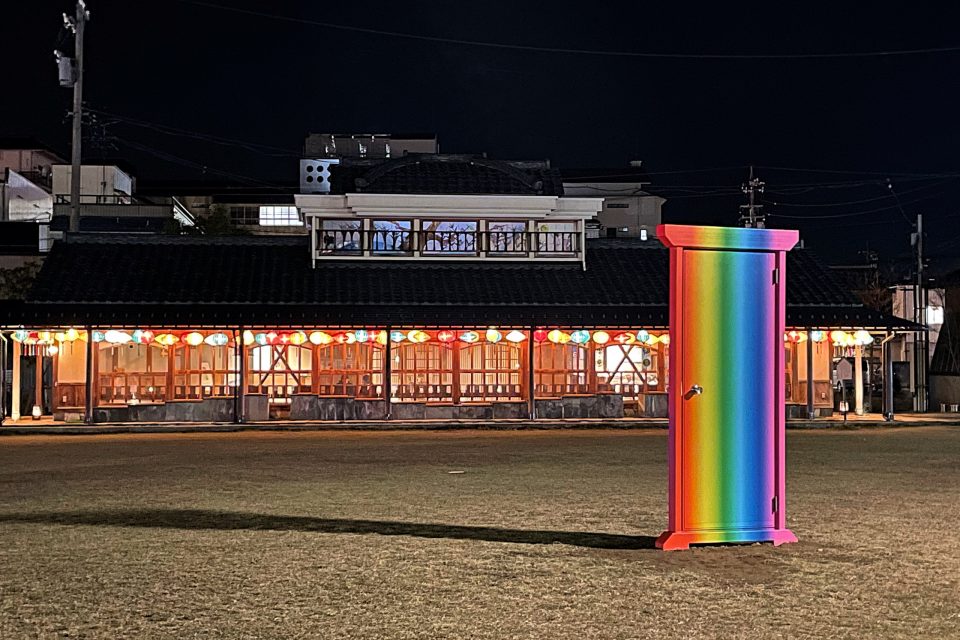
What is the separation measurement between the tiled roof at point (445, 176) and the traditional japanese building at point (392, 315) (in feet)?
0.17

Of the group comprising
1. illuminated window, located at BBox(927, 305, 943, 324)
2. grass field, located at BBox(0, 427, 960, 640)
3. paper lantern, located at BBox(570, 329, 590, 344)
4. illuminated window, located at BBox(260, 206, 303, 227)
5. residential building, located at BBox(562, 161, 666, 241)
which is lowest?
grass field, located at BBox(0, 427, 960, 640)

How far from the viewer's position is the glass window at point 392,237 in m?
29.2

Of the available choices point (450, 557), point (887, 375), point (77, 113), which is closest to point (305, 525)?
point (450, 557)

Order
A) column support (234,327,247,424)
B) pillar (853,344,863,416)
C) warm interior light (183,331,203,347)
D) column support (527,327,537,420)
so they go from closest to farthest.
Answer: column support (234,327,247,424), warm interior light (183,331,203,347), column support (527,327,537,420), pillar (853,344,863,416)

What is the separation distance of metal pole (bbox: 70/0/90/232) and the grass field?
17.0 meters

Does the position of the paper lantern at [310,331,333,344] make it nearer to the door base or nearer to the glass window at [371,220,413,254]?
the glass window at [371,220,413,254]

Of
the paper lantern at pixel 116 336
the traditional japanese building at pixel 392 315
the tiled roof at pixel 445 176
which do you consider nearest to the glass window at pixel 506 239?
the traditional japanese building at pixel 392 315

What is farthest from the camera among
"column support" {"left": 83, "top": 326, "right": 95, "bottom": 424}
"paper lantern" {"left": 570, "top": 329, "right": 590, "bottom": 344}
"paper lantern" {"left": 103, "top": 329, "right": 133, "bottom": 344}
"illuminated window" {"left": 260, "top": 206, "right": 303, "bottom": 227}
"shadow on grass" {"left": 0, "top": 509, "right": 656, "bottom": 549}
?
"illuminated window" {"left": 260, "top": 206, "right": 303, "bottom": 227}

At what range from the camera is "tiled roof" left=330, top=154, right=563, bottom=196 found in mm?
29156

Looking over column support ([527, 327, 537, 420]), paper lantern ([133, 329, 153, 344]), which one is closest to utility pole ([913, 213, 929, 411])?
column support ([527, 327, 537, 420])

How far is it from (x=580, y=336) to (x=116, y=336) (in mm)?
10337

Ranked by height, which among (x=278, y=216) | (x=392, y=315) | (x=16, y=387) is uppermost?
(x=278, y=216)

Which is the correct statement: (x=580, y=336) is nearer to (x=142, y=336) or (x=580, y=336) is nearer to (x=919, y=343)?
(x=142, y=336)

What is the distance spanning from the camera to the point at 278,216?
5175 cm
